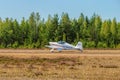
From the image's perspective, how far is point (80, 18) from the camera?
12594 cm

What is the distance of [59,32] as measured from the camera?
117 m

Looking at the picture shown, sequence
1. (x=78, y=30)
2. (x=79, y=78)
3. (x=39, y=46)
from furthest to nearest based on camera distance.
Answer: (x=78, y=30), (x=39, y=46), (x=79, y=78)

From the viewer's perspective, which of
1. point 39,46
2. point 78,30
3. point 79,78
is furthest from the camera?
point 78,30

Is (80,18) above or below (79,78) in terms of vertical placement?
above

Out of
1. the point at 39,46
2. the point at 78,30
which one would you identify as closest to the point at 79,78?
the point at 39,46

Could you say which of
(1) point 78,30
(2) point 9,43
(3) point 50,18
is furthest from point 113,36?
(2) point 9,43

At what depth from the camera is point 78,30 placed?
390 ft

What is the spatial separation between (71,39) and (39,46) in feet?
36.0

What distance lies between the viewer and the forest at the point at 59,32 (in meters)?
114

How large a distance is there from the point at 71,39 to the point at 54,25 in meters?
6.00

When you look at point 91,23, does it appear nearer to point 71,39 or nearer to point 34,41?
point 71,39

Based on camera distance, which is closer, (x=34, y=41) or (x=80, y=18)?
(x=34, y=41)

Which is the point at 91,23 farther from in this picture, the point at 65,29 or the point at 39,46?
the point at 39,46

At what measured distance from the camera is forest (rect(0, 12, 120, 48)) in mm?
113625
